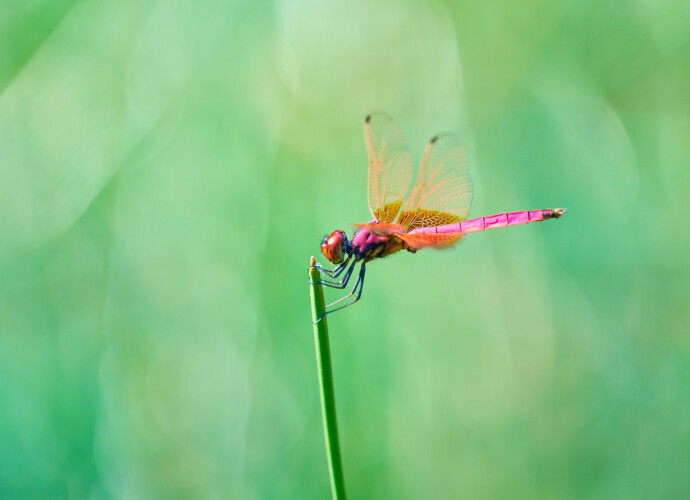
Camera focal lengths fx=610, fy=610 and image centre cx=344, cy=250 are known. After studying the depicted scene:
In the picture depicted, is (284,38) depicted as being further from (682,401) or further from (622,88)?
(682,401)

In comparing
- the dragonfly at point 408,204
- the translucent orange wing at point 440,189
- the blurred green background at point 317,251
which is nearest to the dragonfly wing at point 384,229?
the dragonfly at point 408,204

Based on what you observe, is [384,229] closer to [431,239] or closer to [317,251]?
[431,239]

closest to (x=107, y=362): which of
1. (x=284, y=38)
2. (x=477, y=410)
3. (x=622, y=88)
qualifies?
(x=477, y=410)

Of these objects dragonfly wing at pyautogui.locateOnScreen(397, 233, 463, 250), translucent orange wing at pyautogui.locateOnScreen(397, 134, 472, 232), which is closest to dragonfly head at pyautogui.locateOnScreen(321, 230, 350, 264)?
dragonfly wing at pyautogui.locateOnScreen(397, 233, 463, 250)

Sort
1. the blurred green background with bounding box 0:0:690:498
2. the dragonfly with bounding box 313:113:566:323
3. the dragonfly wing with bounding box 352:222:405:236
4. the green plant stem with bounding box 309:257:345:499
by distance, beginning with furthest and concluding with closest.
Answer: the blurred green background with bounding box 0:0:690:498, the dragonfly with bounding box 313:113:566:323, the dragonfly wing with bounding box 352:222:405:236, the green plant stem with bounding box 309:257:345:499

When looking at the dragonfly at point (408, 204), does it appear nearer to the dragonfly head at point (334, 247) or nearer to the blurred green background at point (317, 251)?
the dragonfly head at point (334, 247)

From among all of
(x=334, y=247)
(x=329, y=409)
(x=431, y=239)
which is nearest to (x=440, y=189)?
(x=431, y=239)

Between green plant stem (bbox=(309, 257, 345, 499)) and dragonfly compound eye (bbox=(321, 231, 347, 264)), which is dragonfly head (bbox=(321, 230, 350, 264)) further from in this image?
green plant stem (bbox=(309, 257, 345, 499))
